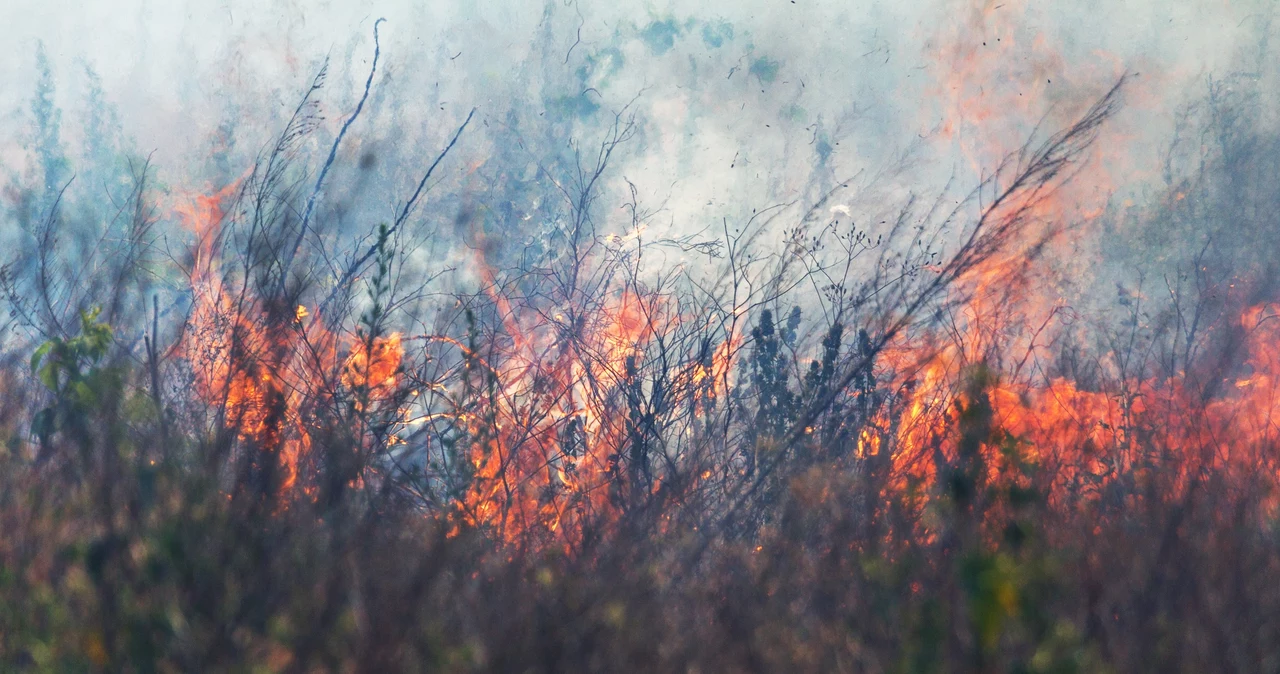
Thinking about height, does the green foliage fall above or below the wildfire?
below

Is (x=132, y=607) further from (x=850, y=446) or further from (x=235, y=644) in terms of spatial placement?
(x=850, y=446)

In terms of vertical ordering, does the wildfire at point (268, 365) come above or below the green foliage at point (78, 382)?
above

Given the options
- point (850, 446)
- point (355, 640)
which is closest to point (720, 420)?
point (850, 446)

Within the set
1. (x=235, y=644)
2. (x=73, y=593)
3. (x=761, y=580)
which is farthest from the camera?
(x=761, y=580)

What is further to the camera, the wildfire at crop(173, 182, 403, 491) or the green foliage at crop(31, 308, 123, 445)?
the wildfire at crop(173, 182, 403, 491)

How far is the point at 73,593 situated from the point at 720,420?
2.93 meters

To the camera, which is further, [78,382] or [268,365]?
[268,365]

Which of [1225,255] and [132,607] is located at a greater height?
[1225,255]

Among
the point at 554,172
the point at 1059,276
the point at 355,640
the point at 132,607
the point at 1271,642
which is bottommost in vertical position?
the point at 1271,642

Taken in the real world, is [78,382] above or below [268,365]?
below

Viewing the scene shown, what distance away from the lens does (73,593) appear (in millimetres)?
2398

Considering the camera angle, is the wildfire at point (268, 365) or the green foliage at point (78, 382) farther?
the wildfire at point (268, 365)

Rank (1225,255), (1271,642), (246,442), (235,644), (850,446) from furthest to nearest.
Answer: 1. (1225,255)
2. (850,446)
3. (246,442)
4. (1271,642)
5. (235,644)

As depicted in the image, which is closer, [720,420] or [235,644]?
[235,644]
